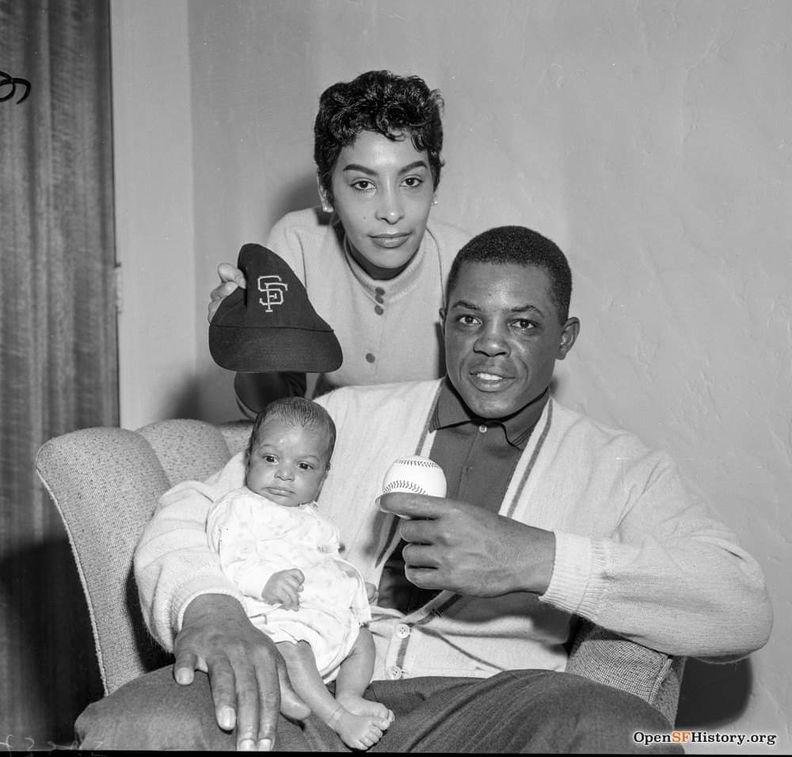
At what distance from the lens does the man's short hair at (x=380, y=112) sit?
2.31 meters

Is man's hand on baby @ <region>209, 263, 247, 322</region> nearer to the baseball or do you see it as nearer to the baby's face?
the baby's face

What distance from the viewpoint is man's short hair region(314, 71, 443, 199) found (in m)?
2.31

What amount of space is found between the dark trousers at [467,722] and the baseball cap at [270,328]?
0.76 m

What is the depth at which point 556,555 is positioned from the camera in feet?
5.67

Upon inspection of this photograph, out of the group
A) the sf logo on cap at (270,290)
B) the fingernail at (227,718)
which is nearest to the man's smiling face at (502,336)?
the sf logo on cap at (270,290)

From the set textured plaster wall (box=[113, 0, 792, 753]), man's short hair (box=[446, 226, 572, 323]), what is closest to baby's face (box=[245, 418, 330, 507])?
man's short hair (box=[446, 226, 572, 323])

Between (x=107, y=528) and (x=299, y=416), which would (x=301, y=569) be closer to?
(x=299, y=416)

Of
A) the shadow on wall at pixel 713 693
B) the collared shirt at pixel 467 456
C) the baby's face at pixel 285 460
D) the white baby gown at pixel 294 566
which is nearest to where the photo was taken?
the white baby gown at pixel 294 566

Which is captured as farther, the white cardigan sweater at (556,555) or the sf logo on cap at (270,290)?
the sf logo on cap at (270,290)

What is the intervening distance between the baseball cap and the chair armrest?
850mm

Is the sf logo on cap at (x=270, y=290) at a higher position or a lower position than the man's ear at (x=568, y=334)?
→ higher

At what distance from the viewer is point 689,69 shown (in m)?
2.39

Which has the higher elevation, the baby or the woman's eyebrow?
the woman's eyebrow

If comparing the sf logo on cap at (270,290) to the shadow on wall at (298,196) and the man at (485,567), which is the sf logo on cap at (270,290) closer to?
the man at (485,567)
